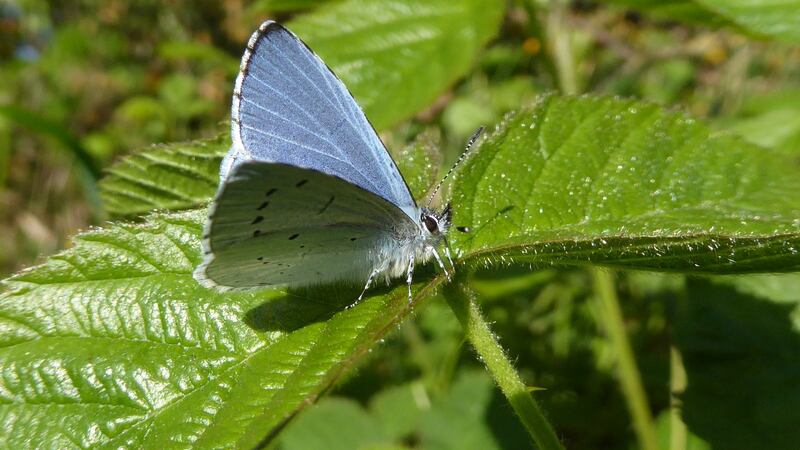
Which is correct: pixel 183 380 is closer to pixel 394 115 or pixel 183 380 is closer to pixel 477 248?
pixel 477 248

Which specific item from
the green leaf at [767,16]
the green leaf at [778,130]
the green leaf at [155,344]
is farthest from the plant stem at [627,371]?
the green leaf at [155,344]

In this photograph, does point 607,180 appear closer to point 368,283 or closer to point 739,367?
point 368,283

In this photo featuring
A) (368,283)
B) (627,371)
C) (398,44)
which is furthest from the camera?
(398,44)

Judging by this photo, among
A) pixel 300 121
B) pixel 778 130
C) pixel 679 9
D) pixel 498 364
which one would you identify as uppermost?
pixel 679 9

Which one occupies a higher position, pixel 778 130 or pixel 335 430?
pixel 778 130

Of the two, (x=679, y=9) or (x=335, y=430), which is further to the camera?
(x=335, y=430)

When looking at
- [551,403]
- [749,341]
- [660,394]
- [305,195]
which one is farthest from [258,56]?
[660,394]

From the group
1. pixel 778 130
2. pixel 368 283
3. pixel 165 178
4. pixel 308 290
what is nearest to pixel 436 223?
pixel 368 283
